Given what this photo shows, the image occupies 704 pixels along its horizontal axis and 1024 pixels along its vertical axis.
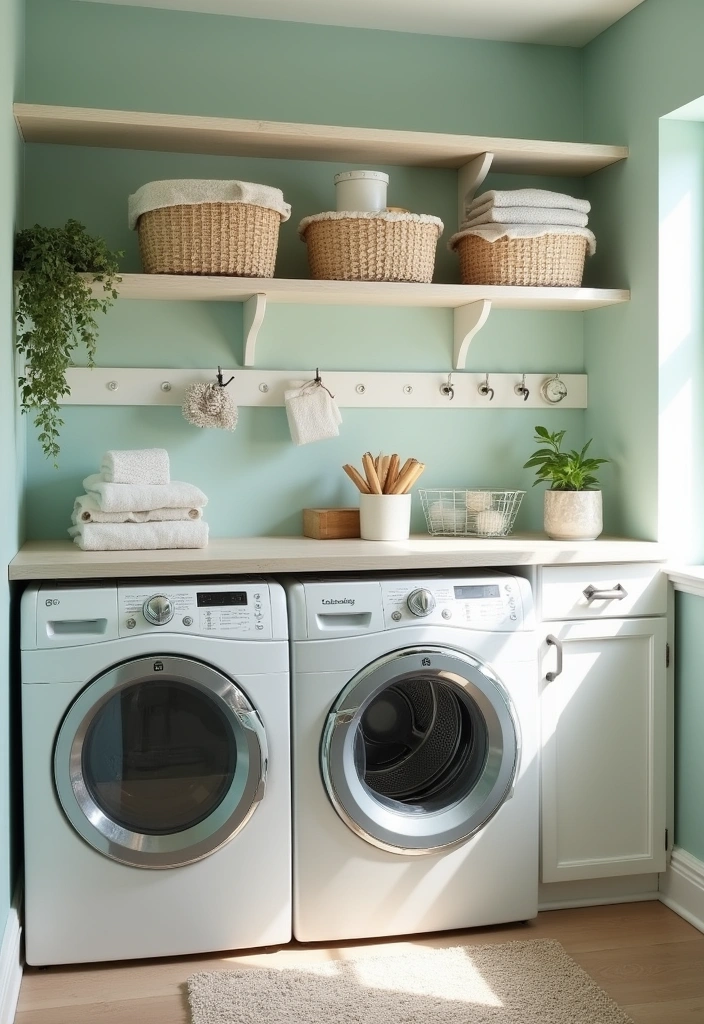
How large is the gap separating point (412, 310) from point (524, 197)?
1.51 feet

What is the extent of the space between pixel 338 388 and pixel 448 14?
1.08 metres

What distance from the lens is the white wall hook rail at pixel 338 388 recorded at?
2.80 metres

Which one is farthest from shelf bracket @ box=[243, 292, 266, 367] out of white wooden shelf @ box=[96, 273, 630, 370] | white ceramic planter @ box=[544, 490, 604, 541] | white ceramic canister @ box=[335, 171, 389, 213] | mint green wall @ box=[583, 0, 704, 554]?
mint green wall @ box=[583, 0, 704, 554]

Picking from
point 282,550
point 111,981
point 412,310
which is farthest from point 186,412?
point 111,981

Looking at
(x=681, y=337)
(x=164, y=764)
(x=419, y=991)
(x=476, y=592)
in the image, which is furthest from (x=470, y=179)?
(x=419, y=991)

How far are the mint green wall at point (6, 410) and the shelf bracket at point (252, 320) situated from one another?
2.05ft

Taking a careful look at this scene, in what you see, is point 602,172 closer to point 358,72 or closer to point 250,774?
point 358,72

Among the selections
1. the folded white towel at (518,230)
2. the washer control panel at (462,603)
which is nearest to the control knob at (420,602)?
the washer control panel at (462,603)

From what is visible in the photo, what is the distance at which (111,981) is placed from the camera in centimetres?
226

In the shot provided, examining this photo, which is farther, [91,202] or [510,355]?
[510,355]

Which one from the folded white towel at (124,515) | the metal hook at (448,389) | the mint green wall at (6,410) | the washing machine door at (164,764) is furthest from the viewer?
the metal hook at (448,389)

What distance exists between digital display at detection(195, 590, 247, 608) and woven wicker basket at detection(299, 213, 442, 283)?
0.90m

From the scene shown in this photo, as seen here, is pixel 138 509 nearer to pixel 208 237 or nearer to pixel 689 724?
pixel 208 237

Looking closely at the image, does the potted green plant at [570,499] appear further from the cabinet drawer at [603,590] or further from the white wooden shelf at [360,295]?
the white wooden shelf at [360,295]
